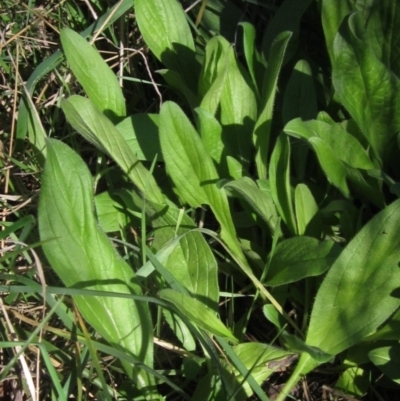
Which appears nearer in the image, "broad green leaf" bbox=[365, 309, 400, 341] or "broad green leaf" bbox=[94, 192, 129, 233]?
"broad green leaf" bbox=[365, 309, 400, 341]

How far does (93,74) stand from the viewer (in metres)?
1.40

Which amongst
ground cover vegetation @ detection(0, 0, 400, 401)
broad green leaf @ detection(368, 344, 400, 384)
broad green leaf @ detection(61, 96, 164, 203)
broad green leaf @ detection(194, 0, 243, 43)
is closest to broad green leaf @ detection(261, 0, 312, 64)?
ground cover vegetation @ detection(0, 0, 400, 401)

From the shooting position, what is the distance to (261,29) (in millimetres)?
1670

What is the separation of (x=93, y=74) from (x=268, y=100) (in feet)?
1.26

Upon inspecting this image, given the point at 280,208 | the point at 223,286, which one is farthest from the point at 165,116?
the point at 223,286

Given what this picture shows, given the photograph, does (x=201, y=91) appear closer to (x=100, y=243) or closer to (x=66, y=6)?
(x=100, y=243)

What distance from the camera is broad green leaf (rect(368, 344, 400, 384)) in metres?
1.17

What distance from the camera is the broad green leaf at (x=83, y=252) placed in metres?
1.18

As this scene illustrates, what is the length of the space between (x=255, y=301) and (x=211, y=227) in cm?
20

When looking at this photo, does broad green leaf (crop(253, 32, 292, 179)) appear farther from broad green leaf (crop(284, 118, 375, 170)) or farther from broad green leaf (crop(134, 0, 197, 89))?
broad green leaf (crop(134, 0, 197, 89))

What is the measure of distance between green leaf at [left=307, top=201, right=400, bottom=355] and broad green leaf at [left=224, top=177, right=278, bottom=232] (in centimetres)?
16

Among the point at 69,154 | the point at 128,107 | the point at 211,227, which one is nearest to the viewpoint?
the point at 69,154

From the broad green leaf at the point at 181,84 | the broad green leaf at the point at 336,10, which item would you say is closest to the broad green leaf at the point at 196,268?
the broad green leaf at the point at 181,84

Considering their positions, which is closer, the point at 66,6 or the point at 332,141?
the point at 332,141
